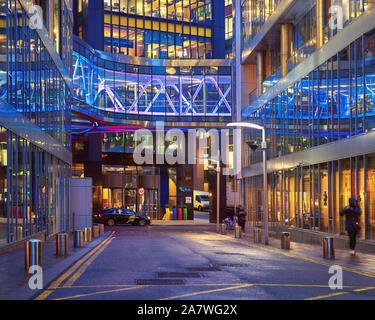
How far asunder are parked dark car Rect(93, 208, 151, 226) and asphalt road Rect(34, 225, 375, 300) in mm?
32048

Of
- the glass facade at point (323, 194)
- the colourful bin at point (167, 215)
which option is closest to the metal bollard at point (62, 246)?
the glass facade at point (323, 194)

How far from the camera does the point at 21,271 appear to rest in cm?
1361

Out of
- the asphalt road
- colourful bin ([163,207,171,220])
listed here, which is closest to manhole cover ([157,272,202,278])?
the asphalt road

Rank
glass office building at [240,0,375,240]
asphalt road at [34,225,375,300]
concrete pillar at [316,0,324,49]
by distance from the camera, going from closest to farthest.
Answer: asphalt road at [34,225,375,300], glass office building at [240,0,375,240], concrete pillar at [316,0,324,49]

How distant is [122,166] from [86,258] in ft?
→ 148

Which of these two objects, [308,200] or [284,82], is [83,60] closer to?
[284,82]

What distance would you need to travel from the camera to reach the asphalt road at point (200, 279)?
33.6 ft

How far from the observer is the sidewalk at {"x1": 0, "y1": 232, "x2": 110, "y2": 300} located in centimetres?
1027

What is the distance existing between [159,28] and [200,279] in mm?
55251

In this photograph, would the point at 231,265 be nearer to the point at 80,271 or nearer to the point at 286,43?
the point at 80,271

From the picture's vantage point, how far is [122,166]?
62.8 metres

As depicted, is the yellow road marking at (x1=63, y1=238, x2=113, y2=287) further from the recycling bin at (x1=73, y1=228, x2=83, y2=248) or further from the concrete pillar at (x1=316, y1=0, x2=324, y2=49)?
the concrete pillar at (x1=316, y1=0, x2=324, y2=49)

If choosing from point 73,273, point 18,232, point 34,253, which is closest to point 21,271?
point 34,253

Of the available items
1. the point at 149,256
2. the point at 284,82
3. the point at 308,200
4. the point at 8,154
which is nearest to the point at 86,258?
the point at 149,256
